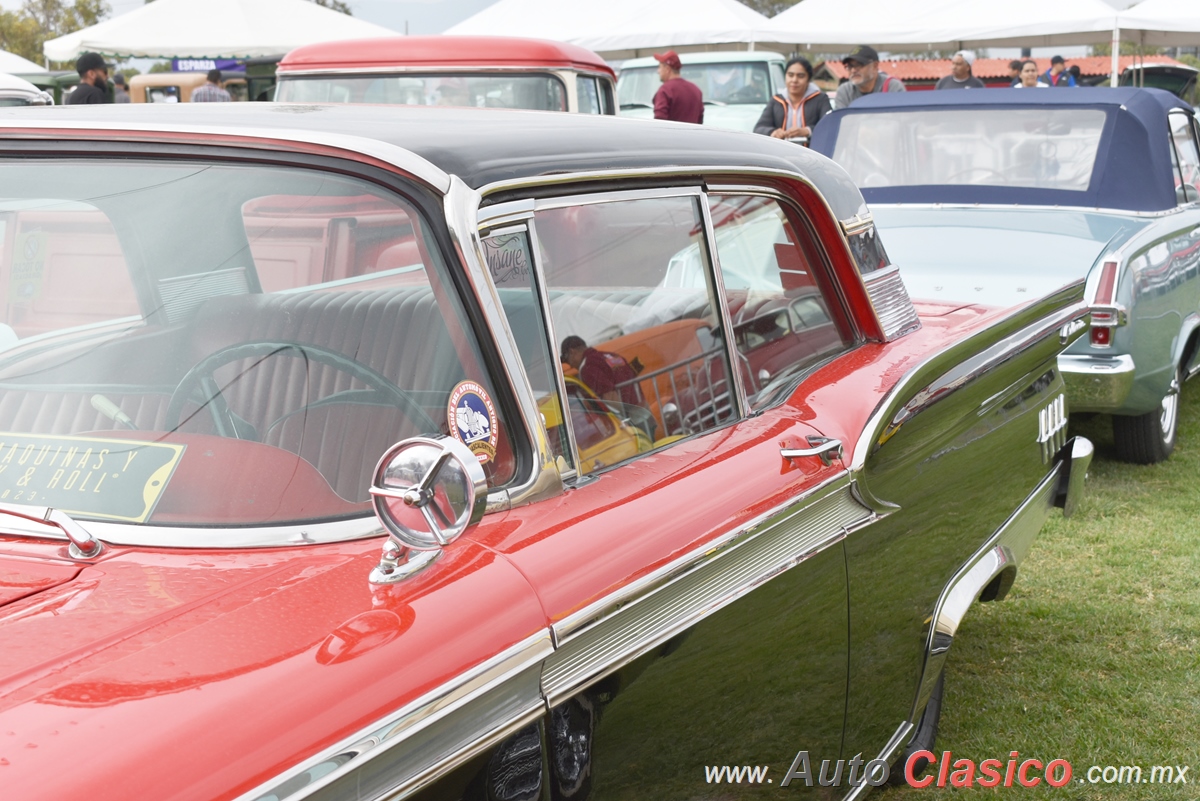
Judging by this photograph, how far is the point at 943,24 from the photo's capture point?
12.7 m

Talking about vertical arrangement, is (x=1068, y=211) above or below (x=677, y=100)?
below

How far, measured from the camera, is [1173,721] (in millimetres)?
3357

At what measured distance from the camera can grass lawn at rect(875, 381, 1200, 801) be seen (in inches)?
127

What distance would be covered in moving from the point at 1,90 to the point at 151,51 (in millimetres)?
7851

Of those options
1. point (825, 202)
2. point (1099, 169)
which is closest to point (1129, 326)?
point (1099, 169)

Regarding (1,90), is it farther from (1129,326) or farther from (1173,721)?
(1173,721)

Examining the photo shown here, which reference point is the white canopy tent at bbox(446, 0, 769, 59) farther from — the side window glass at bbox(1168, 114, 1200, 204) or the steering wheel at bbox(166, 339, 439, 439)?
the steering wheel at bbox(166, 339, 439, 439)

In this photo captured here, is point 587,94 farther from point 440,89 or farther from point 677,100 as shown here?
point 677,100

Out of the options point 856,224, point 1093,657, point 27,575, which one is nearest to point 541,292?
point 27,575

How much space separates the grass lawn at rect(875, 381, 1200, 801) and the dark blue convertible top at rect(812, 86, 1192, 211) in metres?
1.65

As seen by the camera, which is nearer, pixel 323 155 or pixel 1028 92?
pixel 323 155

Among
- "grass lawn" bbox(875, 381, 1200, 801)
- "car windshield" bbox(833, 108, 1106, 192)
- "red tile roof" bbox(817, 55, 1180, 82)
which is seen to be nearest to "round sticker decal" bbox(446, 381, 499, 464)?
"grass lawn" bbox(875, 381, 1200, 801)

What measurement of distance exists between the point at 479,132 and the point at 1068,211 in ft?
15.9

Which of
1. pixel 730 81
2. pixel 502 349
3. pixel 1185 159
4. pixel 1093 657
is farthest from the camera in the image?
pixel 730 81
